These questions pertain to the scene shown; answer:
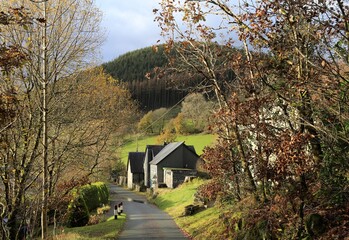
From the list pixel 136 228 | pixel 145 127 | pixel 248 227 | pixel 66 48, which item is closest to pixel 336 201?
pixel 248 227

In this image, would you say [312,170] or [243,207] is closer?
[312,170]

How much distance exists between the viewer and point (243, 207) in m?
14.8

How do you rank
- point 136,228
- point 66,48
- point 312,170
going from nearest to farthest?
1. point 312,170
2. point 66,48
3. point 136,228

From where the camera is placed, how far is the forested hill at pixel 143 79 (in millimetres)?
108250

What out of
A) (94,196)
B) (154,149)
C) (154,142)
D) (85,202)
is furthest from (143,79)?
(85,202)

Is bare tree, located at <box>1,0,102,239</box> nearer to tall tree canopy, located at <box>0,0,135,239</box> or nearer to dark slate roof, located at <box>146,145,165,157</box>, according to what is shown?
tall tree canopy, located at <box>0,0,135,239</box>

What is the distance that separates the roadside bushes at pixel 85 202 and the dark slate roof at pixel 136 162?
22.2 m

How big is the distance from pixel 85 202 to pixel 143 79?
279 feet

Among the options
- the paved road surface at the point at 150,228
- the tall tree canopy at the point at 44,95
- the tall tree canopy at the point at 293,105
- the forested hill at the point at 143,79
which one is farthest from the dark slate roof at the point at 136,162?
the tall tree canopy at the point at 293,105

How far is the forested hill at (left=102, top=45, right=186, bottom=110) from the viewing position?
10825 cm

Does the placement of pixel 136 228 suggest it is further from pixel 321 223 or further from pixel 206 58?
pixel 321 223

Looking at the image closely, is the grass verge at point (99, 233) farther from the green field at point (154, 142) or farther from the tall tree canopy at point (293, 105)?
the green field at point (154, 142)

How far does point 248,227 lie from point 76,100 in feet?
27.9

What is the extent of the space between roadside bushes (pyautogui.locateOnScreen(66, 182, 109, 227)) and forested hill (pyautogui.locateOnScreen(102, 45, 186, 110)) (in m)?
64.3
